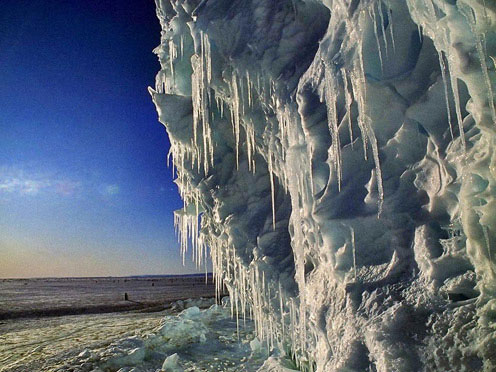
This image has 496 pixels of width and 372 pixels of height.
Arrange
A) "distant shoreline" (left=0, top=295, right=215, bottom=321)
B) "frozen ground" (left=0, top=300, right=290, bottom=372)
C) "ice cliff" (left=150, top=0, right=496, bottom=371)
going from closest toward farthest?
"ice cliff" (left=150, top=0, right=496, bottom=371) < "frozen ground" (left=0, top=300, right=290, bottom=372) < "distant shoreline" (left=0, top=295, right=215, bottom=321)

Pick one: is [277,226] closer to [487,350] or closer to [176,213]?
[176,213]

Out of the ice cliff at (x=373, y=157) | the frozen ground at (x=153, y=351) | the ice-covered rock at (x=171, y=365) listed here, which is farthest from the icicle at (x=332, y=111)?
the ice-covered rock at (x=171, y=365)

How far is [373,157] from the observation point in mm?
3699

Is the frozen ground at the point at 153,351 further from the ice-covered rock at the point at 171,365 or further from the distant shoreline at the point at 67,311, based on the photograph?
the distant shoreline at the point at 67,311

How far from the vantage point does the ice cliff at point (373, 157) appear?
8.99 feet

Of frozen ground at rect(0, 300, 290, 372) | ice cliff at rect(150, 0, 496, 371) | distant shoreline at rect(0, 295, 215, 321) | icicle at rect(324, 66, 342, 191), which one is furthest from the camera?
distant shoreline at rect(0, 295, 215, 321)

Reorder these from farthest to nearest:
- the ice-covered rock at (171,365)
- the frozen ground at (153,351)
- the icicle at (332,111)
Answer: the frozen ground at (153,351) < the ice-covered rock at (171,365) < the icicle at (332,111)

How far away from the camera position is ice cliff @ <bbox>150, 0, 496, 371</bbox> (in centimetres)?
274

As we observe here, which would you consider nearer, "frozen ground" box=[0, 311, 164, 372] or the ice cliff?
the ice cliff

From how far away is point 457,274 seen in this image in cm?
301

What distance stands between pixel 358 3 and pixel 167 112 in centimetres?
380

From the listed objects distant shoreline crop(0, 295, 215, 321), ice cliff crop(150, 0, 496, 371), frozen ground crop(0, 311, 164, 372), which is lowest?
distant shoreline crop(0, 295, 215, 321)

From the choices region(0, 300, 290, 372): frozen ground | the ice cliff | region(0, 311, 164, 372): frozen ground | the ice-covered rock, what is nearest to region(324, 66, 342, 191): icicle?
the ice cliff

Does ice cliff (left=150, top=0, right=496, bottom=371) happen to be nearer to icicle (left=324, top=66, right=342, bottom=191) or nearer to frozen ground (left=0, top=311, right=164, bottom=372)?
icicle (left=324, top=66, right=342, bottom=191)
